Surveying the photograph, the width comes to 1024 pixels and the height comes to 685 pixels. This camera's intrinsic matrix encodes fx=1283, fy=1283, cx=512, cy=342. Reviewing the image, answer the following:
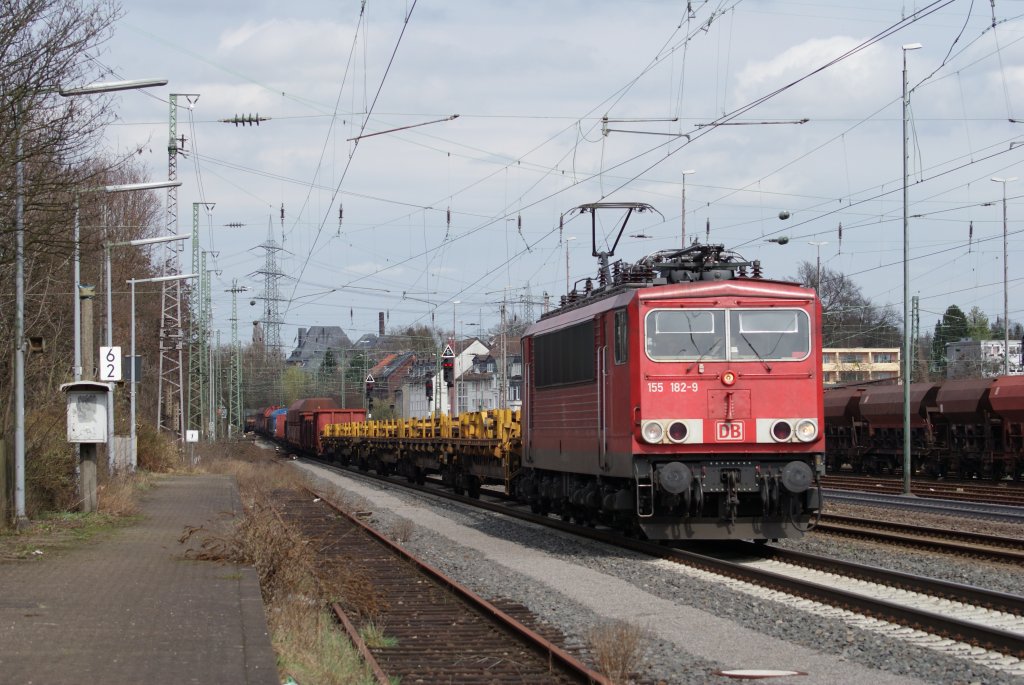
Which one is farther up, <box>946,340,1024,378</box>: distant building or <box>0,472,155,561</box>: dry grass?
<box>946,340,1024,378</box>: distant building

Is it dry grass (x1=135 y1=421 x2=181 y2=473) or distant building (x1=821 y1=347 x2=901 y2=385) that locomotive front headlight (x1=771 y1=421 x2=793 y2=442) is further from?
distant building (x1=821 y1=347 x2=901 y2=385)

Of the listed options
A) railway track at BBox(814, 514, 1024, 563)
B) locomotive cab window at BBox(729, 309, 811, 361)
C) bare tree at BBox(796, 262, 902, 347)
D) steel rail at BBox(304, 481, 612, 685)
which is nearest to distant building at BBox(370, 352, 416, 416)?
bare tree at BBox(796, 262, 902, 347)

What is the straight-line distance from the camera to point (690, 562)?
15320 millimetres

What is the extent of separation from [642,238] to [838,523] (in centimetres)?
1747

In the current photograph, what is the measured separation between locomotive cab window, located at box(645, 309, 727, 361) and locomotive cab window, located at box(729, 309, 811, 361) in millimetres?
177

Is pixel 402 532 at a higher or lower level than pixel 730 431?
lower

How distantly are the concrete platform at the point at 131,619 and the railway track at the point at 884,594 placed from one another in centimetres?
518

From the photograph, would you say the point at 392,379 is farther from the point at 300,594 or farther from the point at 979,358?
the point at 300,594

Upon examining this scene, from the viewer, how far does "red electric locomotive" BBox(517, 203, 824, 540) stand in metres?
15.4

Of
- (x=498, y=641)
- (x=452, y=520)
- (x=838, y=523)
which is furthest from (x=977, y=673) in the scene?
(x=452, y=520)

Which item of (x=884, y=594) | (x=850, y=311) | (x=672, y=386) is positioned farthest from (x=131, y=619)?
(x=850, y=311)

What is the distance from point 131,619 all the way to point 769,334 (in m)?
8.83

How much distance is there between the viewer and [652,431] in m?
15.3

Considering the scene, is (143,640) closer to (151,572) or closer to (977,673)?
(151,572)
